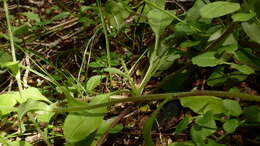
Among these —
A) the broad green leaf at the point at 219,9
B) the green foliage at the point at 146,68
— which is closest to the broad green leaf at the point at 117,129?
the green foliage at the point at 146,68

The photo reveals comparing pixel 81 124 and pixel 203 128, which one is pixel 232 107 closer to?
pixel 203 128

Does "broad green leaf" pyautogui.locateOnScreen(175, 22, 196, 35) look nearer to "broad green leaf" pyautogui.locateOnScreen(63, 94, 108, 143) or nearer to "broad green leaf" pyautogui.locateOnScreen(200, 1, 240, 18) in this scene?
"broad green leaf" pyautogui.locateOnScreen(200, 1, 240, 18)

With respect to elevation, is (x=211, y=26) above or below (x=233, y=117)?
above

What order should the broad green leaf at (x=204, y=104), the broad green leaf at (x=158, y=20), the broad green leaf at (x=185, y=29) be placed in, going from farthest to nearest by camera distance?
the broad green leaf at (x=158, y=20), the broad green leaf at (x=185, y=29), the broad green leaf at (x=204, y=104)

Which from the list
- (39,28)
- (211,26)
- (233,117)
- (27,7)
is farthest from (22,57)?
(233,117)

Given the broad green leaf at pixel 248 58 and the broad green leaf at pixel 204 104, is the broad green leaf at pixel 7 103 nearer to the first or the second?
the broad green leaf at pixel 204 104

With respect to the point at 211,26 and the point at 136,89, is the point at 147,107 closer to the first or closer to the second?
the point at 136,89

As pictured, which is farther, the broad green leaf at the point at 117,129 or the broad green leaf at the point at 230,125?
the broad green leaf at the point at 117,129
